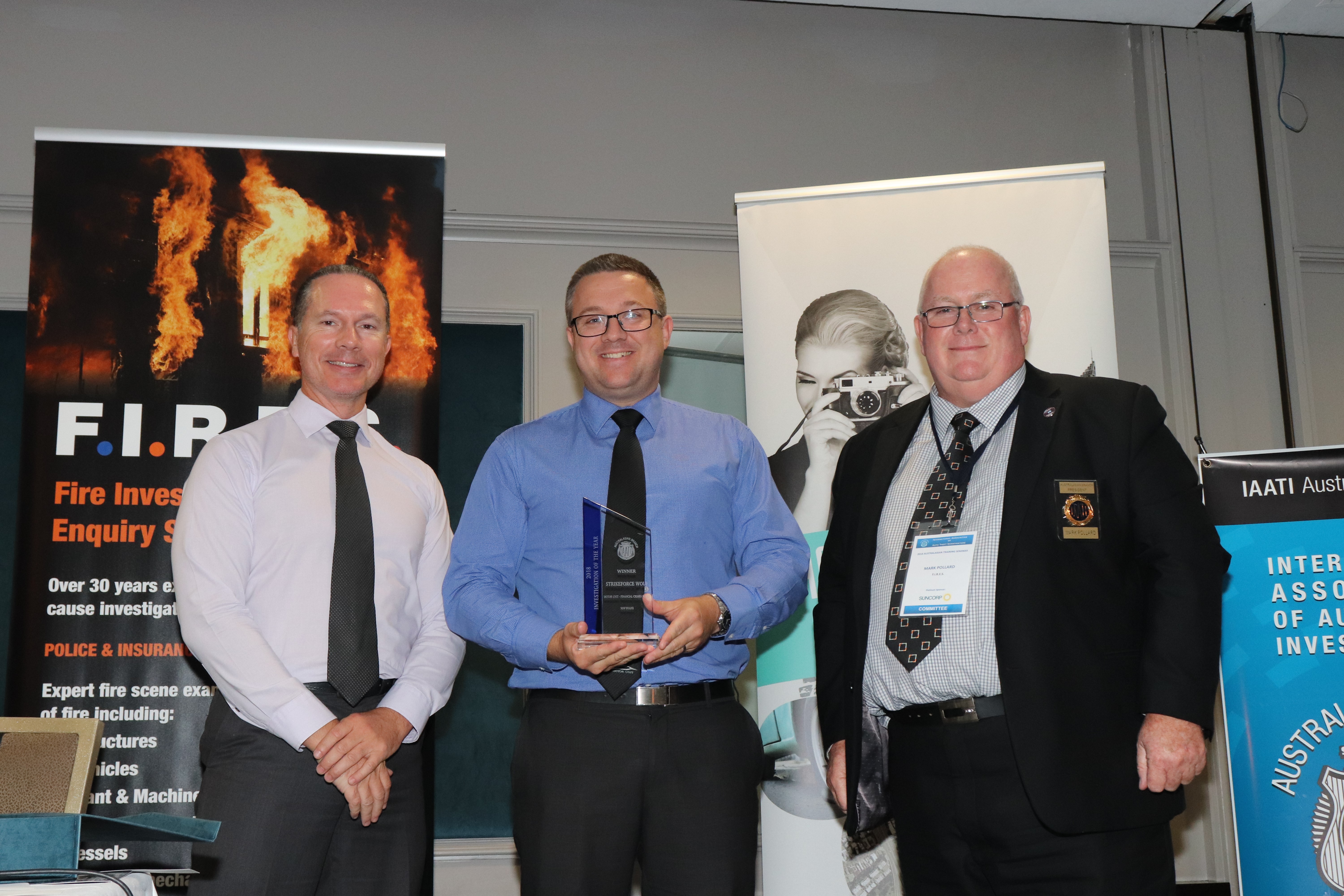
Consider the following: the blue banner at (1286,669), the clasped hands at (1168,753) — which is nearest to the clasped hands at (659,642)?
the clasped hands at (1168,753)

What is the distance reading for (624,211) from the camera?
14.6 ft

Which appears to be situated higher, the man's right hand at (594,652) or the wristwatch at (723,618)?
the wristwatch at (723,618)

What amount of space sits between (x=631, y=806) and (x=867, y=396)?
155 centimetres

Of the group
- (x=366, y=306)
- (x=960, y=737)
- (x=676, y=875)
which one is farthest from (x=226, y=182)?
(x=960, y=737)

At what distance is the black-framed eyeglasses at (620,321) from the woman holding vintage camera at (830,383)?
91 cm

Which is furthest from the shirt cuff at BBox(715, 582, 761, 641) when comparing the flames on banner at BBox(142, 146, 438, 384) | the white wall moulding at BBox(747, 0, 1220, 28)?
the white wall moulding at BBox(747, 0, 1220, 28)

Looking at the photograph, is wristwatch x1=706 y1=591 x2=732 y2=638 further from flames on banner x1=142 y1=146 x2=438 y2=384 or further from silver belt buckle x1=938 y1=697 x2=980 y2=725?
flames on banner x1=142 y1=146 x2=438 y2=384

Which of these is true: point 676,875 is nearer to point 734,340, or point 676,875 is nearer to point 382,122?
point 734,340

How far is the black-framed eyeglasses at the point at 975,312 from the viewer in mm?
2297

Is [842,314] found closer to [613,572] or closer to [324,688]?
[613,572]

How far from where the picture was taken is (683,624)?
210cm

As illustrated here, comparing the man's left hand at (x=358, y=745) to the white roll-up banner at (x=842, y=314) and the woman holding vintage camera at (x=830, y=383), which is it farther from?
the woman holding vintage camera at (x=830, y=383)

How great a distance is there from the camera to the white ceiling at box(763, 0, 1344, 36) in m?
4.59

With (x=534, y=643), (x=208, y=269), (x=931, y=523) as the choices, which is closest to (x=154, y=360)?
(x=208, y=269)
